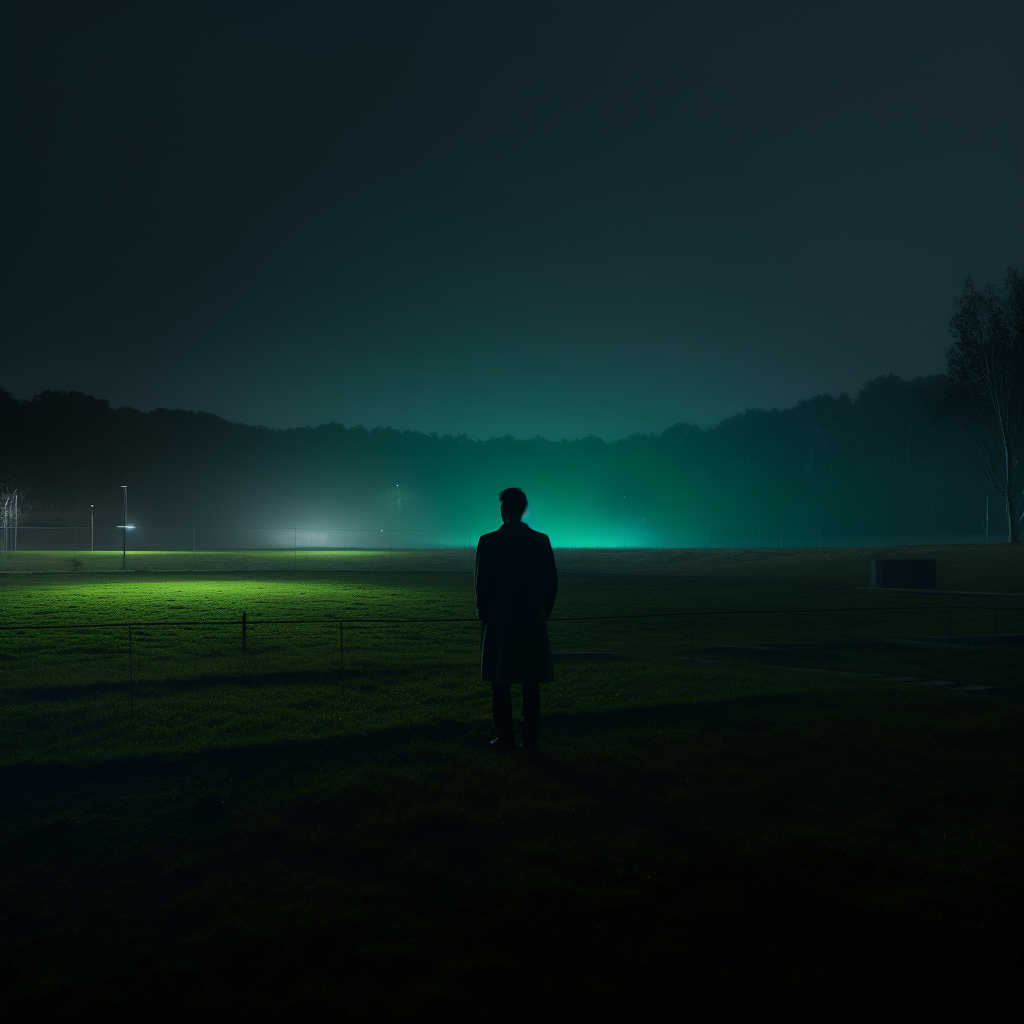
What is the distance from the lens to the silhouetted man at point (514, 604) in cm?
629

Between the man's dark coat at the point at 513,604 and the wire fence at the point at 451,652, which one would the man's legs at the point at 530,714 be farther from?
the wire fence at the point at 451,652

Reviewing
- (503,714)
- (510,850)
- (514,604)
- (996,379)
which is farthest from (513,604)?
(996,379)

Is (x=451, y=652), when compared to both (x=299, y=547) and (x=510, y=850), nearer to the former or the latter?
(x=510, y=850)

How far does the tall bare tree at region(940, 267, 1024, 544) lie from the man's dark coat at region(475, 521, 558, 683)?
44250mm

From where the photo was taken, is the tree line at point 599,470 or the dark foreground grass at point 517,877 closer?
the dark foreground grass at point 517,877

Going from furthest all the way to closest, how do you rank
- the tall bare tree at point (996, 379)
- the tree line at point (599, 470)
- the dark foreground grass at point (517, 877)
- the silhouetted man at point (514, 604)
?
the tree line at point (599, 470) < the tall bare tree at point (996, 379) < the silhouetted man at point (514, 604) < the dark foreground grass at point (517, 877)

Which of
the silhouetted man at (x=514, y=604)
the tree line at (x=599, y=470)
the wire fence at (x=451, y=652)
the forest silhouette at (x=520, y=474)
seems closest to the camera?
the silhouetted man at (x=514, y=604)

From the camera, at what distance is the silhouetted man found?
6293mm

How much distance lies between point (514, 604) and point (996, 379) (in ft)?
153

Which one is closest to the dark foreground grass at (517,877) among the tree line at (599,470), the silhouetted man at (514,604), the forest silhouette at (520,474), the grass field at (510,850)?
the grass field at (510,850)

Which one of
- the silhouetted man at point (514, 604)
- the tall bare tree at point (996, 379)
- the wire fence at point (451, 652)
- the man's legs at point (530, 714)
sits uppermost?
the tall bare tree at point (996, 379)

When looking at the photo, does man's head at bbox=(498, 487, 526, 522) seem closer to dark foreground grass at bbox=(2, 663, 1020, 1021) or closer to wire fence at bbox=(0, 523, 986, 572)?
dark foreground grass at bbox=(2, 663, 1020, 1021)

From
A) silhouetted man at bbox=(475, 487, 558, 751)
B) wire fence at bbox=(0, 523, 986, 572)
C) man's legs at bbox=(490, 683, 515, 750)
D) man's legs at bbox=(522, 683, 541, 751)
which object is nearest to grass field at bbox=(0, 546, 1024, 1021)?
man's legs at bbox=(490, 683, 515, 750)

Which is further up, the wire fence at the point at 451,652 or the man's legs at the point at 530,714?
the man's legs at the point at 530,714
